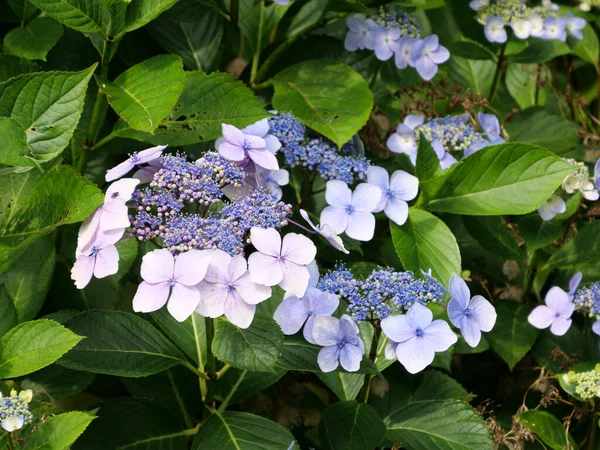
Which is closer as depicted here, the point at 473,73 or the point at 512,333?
the point at 512,333

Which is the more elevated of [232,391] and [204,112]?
[204,112]

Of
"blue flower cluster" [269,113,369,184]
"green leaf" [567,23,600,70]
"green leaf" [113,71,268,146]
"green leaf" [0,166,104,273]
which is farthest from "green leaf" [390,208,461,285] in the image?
"green leaf" [567,23,600,70]

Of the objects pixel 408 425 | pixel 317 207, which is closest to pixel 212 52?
pixel 317 207

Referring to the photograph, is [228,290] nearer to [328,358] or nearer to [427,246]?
[328,358]

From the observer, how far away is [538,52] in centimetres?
223

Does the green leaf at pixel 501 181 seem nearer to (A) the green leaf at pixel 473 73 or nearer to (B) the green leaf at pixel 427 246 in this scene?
(B) the green leaf at pixel 427 246

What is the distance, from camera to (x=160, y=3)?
1.48 metres

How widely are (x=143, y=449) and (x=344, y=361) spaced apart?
42cm

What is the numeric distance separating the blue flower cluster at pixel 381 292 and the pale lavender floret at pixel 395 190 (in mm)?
308

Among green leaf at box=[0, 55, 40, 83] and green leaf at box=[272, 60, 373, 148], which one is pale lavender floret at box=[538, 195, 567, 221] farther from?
green leaf at box=[0, 55, 40, 83]

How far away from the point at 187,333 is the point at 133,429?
0.19 m

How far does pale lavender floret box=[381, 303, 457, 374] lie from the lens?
4.17ft

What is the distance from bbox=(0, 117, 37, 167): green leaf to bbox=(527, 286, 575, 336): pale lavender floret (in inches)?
42.4

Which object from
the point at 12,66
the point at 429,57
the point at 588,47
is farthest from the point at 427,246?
the point at 588,47
